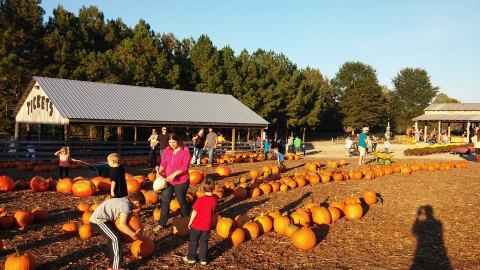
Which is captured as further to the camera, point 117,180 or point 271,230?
point 271,230

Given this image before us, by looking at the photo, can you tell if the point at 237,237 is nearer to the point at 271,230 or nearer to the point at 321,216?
the point at 271,230

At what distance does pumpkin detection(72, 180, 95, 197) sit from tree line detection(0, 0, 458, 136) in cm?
2477

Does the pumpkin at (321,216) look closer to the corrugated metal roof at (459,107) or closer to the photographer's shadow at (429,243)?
the photographer's shadow at (429,243)

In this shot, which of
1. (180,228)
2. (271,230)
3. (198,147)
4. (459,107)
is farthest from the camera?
(459,107)

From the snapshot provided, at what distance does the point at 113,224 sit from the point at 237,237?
2094 mm

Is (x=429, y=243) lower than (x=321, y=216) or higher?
lower

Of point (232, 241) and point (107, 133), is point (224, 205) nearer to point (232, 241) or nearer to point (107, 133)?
point (232, 241)

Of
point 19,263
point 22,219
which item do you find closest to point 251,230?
point 19,263

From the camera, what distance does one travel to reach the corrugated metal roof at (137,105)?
22422 millimetres

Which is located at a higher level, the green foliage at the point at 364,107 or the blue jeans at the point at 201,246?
the green foliage at the point at 364,107

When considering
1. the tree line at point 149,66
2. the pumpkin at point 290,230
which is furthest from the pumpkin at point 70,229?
the tree line at point 149,66

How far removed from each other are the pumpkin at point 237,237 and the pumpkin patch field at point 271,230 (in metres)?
0.02

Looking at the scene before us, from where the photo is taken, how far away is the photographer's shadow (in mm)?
5805

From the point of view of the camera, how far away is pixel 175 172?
7199 millimetres
